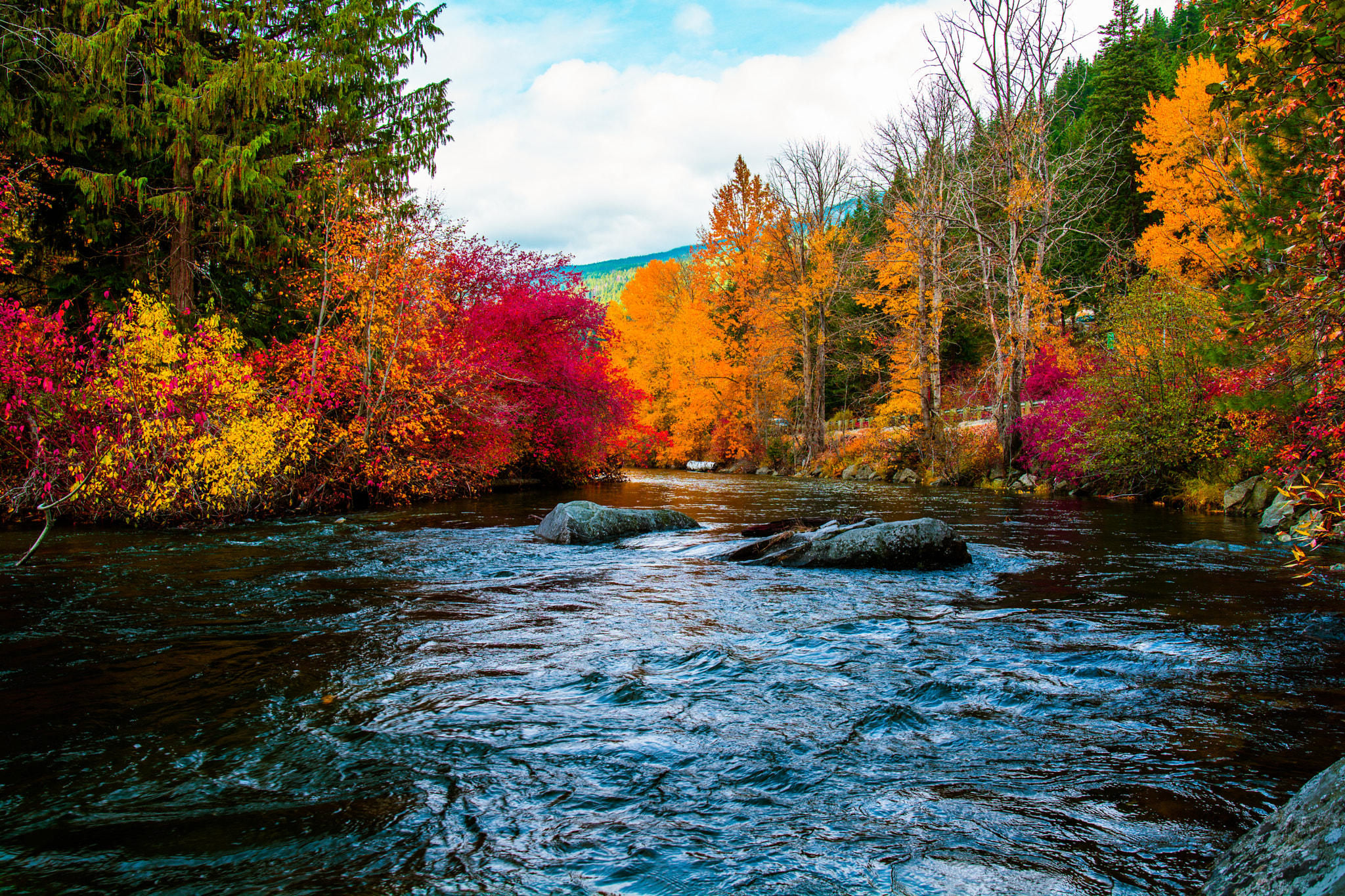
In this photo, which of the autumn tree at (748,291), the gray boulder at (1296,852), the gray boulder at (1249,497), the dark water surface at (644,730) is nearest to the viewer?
the gray boulder at (1296,852)

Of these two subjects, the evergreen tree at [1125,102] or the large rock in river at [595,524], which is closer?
the large rock in river at [595,524]

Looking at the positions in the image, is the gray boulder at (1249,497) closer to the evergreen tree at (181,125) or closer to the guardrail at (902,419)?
the guardrail at (902,419)

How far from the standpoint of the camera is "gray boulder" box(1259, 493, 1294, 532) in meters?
10.6

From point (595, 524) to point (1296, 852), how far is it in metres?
9.82

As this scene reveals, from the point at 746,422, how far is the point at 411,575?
27.0 meters

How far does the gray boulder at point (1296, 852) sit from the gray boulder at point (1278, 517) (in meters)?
10.0

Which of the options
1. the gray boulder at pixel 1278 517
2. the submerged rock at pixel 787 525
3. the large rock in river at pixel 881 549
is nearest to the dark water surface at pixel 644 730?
the large rock in river at pixel 881 549

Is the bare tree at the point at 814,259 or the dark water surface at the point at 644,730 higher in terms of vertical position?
the bare tree at the point at 814,259

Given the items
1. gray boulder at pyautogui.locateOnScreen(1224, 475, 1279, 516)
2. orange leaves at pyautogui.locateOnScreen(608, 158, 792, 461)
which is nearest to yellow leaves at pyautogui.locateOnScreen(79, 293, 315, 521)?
gray boulder at pyautogui.locateOnScreen(1224, 475, 1279, 516)

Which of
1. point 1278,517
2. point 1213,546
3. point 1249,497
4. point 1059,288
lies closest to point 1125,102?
point 1059,288

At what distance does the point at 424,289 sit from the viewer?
15172 mm

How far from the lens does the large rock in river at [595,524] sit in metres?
11.3

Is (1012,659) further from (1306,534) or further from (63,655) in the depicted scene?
(63,655)

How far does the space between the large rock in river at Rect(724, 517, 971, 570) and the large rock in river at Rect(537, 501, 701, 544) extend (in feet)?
8.52
